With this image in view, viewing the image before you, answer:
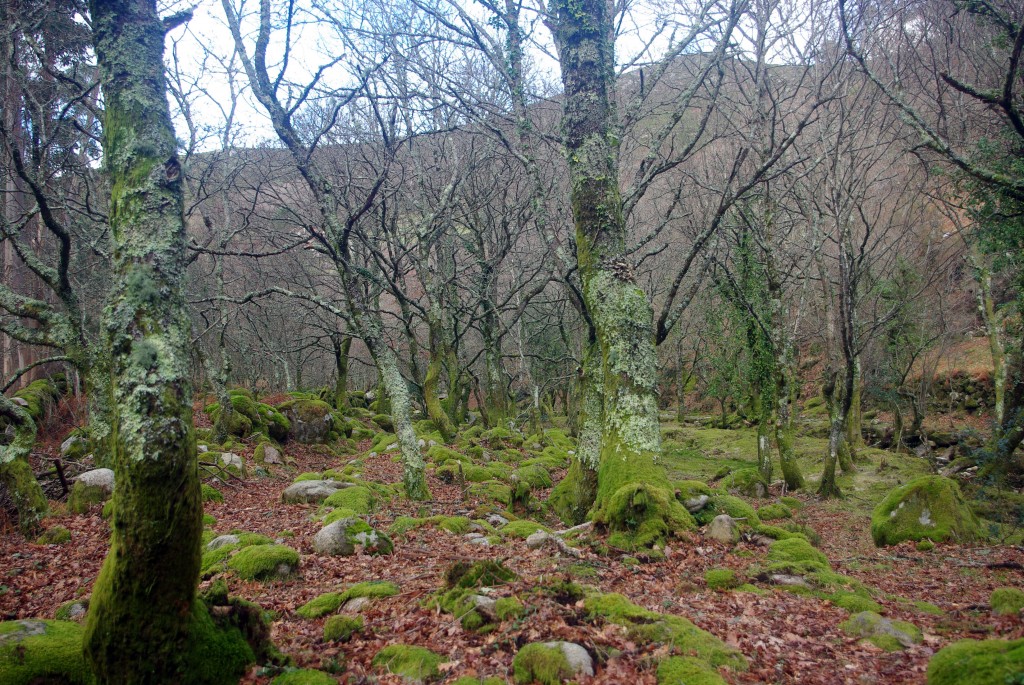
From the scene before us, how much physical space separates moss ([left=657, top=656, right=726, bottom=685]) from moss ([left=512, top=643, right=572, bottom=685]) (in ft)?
1.74

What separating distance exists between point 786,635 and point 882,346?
22370 mm

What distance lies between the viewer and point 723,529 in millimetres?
6160

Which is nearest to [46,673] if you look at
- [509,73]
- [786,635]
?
[786,635]

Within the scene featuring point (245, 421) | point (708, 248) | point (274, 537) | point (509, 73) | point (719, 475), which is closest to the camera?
point (274, 537)

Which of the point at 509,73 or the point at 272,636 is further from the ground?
the point at 509,73

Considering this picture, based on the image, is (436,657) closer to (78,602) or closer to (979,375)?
(78,602)

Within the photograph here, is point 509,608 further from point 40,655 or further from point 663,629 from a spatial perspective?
point 40,655

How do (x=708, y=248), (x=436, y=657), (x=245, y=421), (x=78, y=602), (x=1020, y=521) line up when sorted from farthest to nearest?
(x=245, y=421) < (x=708, y=248) < (x=1020, y=521) < (x=78, y=602) < (x=436, y=657)

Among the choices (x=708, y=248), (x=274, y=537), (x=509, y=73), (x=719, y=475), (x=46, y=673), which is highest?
(x=509, y=73)

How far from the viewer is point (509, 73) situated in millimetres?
8625

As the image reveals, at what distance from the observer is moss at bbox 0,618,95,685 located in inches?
123

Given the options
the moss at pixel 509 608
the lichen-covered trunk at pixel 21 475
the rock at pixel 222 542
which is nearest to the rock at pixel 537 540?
the moss at pixel 509 608

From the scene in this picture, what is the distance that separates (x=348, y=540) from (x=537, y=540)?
2007mm

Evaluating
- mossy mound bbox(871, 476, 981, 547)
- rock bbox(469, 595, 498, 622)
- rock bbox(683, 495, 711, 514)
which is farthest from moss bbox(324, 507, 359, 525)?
mossy mound bbox(871, 476, 981, 547)
